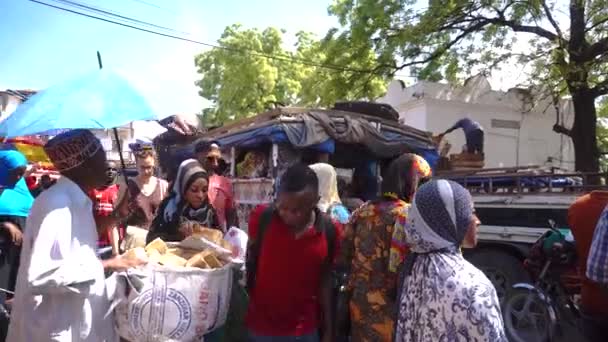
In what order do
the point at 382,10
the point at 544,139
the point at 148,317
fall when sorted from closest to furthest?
1. the point at 148,317
2. the point at 382,10
3. the point at 544,139

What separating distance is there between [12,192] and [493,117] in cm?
1768

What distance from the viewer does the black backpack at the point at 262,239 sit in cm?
260

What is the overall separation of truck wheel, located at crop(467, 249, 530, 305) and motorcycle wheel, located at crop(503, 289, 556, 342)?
41 centimetres

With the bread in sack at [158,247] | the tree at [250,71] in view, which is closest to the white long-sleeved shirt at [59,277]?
the bread in sack at [158,247]

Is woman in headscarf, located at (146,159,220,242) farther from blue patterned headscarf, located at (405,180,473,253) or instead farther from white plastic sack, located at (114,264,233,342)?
blue patterned headscarf, located at (405,180,473,253)

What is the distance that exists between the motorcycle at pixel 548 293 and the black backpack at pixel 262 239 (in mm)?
3767

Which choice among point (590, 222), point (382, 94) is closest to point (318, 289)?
point (590, 222)

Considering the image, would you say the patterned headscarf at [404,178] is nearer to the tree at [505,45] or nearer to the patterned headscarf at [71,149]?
the patterned headscarf at [71,149]

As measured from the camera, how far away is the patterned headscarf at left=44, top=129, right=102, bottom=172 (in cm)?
227

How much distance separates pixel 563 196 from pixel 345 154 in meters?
3.58

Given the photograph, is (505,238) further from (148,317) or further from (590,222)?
(148,317)

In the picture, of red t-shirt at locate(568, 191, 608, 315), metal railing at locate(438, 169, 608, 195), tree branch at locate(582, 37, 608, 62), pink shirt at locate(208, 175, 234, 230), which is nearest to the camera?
red t-shirt at locate(568, 191, 608, 315)

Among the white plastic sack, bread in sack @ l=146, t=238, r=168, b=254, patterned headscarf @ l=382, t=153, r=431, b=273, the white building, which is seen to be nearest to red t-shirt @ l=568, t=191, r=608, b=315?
patterned headscarf @ l=382, t=153, r=431, b=273

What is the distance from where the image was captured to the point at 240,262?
2.70 metres
